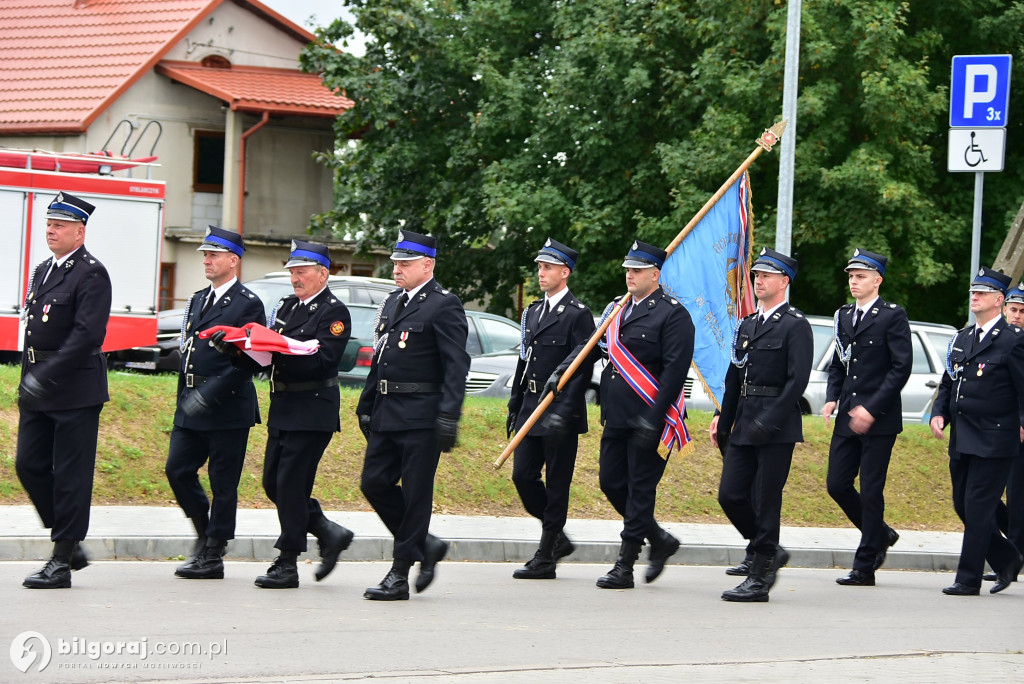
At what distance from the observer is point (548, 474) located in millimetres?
9898

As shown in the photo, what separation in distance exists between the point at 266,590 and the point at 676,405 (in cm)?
274

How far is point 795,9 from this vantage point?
17656 millimetres

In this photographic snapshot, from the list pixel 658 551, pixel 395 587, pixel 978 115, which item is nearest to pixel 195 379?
pixel 395 587

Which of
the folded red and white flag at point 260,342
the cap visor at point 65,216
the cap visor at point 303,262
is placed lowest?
the folded red and white flag at point 260,342

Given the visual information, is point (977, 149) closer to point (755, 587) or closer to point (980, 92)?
point (980, 92)

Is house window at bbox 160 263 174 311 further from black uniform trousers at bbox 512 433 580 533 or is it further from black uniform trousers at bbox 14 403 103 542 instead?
black uniform trousers at bbox 14 403 103 542

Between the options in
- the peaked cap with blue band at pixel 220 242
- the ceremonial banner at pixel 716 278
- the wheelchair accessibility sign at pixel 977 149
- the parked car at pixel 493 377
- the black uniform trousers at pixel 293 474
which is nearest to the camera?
the black uniform trousers at pixel 293 474

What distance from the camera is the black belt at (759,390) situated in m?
9.40

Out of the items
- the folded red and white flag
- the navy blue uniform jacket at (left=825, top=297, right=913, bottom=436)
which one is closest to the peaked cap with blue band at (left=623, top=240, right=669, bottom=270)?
the navy blue uniform jacket at (left=825, top=297, right=913, bottom=436)

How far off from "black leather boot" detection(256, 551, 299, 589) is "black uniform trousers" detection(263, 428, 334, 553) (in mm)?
68

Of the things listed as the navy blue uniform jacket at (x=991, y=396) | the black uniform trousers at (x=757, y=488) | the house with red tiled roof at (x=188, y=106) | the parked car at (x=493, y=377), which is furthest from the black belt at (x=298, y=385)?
the house with red tiled roof at (x=188, y=106)

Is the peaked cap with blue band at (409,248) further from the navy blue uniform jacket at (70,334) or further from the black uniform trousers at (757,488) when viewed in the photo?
the black uniform trousers at (757,488)

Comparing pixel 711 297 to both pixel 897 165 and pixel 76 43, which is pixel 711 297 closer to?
pixel 897 165

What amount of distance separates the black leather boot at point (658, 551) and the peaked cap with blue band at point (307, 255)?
2.75 m
